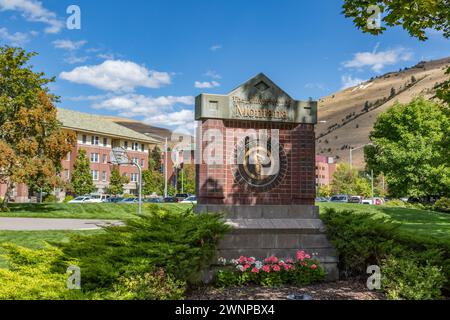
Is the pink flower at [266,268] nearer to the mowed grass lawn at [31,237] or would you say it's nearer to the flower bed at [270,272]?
the flower bed at [270,272]

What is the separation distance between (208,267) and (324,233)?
3274 millimetres

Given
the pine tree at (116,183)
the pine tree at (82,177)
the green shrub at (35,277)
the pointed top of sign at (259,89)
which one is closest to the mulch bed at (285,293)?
the green shrub at (35,277)

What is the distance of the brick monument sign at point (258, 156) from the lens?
39.6ft

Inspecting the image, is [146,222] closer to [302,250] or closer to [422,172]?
[302,250]

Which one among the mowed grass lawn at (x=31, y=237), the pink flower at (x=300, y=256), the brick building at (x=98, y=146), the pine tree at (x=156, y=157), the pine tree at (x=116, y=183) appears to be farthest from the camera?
the pine tree at (x=156, y=157)

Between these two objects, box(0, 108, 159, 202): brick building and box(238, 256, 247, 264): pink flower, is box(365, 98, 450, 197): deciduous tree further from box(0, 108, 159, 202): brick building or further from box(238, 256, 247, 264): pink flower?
box(238, 256, 247, 264): pink flower

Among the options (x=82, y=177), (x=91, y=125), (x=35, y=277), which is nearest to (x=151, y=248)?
(x=35, y=277)

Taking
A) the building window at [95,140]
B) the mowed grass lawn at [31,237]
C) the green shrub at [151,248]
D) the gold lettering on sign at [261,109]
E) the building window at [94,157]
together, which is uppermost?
the building window at [95,140]

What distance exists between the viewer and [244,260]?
10250 mm

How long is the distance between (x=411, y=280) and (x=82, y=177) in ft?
203

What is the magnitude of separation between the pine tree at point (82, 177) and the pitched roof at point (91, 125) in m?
5.22

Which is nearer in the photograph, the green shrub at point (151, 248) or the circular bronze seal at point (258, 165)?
the green shrub at point (151, 248)

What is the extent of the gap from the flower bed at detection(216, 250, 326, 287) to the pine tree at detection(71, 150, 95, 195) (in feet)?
193
